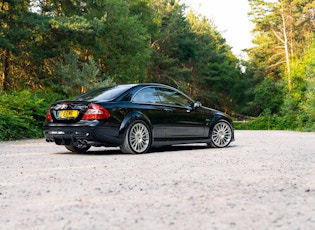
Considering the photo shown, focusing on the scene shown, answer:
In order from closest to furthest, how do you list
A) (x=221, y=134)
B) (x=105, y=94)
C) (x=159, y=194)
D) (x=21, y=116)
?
(x=159, y=194) → (x=105, y=94) → (x=221, y=134) → (x=21, y=116)

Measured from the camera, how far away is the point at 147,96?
10953 millimetres

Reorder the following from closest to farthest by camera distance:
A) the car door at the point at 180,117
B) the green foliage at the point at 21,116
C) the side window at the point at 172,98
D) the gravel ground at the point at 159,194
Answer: the gravel ground at the point at 159,194, the car door at the point at 180,117, the side window at the point at 172,98, the green foliage at the point at 21,116

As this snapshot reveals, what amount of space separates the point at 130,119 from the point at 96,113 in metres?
0.74

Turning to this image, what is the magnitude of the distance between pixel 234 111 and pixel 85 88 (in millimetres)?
40477

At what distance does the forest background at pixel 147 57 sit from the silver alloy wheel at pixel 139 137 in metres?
6.36

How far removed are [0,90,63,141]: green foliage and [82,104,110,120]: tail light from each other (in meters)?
6.05

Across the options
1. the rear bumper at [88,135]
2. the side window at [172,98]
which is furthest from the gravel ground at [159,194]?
the side window at [172,98]

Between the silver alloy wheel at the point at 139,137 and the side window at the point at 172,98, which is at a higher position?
the side window at the point at 172,98

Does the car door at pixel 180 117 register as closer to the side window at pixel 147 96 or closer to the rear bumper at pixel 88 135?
the side window at pixel 147 96

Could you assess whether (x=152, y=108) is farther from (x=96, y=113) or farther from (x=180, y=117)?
(x=96, y=113)

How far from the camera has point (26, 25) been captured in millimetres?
30203

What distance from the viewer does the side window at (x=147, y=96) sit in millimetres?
10734

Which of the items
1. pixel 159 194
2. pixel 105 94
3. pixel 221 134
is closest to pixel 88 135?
pixel 105 94

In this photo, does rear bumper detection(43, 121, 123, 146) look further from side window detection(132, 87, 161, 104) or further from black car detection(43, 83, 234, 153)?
side window detection(132, 87, 161, 104)
